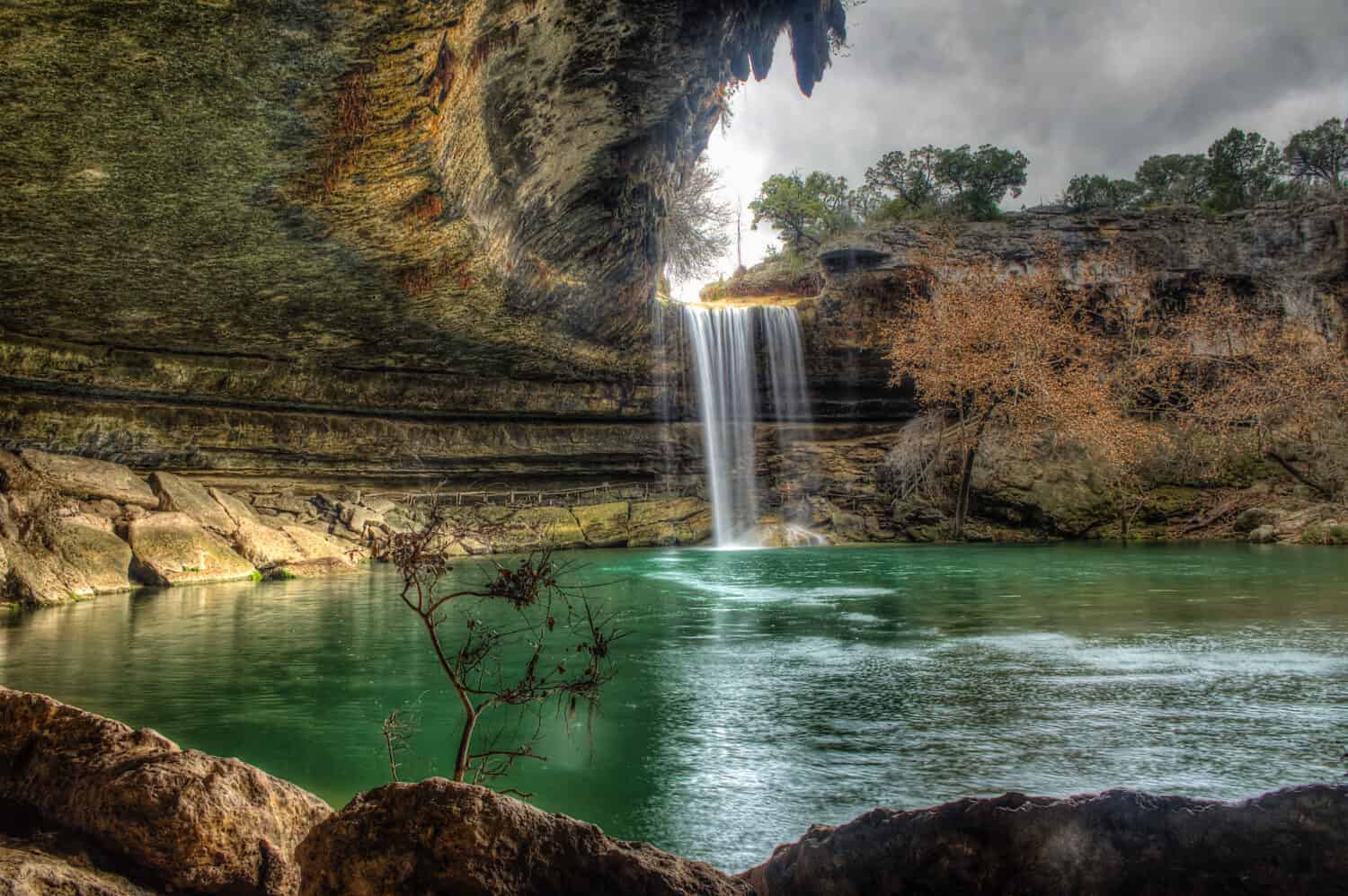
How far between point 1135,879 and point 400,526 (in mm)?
21022

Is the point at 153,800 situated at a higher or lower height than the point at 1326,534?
higher

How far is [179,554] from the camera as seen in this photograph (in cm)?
1427

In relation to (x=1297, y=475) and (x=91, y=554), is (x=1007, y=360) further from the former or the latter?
(x=91, y=554)

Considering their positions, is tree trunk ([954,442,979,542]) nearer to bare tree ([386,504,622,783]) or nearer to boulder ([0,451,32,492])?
bare tree ([386,504,622,783])

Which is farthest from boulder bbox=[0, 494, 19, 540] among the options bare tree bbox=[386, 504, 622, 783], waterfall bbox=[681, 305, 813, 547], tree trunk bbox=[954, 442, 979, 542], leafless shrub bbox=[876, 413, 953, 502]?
tree trunk bbox=[954, 442, 979, 542]

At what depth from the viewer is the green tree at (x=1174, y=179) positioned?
38.8 meters

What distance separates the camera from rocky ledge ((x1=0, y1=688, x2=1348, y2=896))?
184cm

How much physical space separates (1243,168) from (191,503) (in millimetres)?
42672

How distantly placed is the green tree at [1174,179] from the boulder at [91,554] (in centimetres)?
4299

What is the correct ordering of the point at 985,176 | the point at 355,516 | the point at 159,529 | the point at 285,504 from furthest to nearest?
the point at 985,176, the point at 355,516, the point at 285,504, the point at 159,529

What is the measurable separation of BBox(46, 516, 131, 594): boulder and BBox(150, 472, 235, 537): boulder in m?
1.93

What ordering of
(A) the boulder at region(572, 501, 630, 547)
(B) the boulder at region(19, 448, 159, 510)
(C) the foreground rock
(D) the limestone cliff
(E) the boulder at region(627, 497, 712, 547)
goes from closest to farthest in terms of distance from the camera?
1. (C) the foreground rock
2. (D) the limestone cliff
3. (B) the boulder at region(19, 448, 159, 510)
4. (A) the boulder at region(572, 501, 630, 547)
5. (E) the boulder at region(627, 497, 712, 547)

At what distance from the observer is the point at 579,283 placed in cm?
1691

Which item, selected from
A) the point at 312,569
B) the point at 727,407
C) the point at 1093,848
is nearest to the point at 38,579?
the point at 312,569
